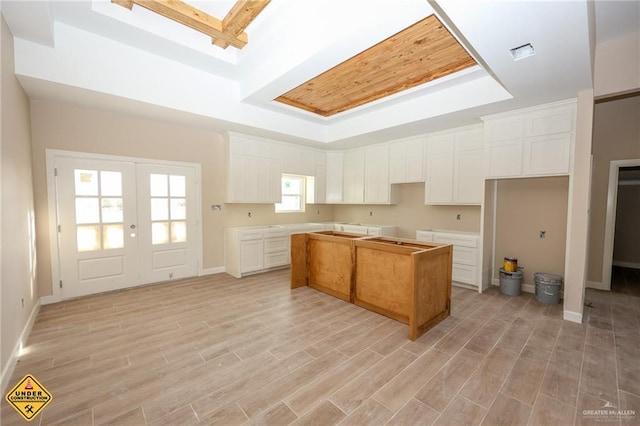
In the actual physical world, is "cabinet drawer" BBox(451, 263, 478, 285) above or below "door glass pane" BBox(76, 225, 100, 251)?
below

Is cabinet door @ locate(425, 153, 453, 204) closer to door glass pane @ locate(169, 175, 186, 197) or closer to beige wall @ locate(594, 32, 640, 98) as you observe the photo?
beige wall @ locate(594, 32, 640, 98)

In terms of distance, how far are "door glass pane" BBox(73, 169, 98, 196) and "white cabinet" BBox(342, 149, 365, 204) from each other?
492 centimetres

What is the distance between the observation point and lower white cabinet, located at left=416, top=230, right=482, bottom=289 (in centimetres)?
445

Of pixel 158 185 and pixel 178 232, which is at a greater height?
pixel 158 185

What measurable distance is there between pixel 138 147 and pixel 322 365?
4.44m

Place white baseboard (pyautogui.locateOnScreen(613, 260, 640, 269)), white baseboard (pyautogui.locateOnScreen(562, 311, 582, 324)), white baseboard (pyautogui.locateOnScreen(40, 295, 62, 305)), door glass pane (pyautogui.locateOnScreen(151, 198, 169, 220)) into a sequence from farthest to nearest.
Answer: white baseboard (pyautogui.locateOnScreen(613, 260, 640, 269))
door glass pane (pyautogui.locateOnScreen(151, 198, 169, 220))
white baseboard (pyautogui.locateOnScreen(40, 295, 62, 305))
white baseboard (pyautogui.locateOnScreen(562, 311, 582, 324))

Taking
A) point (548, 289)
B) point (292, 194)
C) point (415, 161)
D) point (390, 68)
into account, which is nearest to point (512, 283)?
point (548, 289)

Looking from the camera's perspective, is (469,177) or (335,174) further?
(335,174)

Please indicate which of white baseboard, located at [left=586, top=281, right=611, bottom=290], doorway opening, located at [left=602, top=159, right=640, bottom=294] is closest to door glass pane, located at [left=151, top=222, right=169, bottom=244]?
white baseboard, located at [left=586, top=281, right=611, bottom=290]

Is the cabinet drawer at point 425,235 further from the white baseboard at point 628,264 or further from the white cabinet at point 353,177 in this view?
the white baseboard at point 628,264

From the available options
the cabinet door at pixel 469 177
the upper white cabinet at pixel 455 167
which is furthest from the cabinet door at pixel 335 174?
the cabinet door at pixel 469 177

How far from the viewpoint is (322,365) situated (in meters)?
2.42

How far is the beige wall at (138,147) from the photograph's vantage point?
3.74m

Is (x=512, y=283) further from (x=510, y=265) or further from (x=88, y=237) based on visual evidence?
(x=88, y=237)
